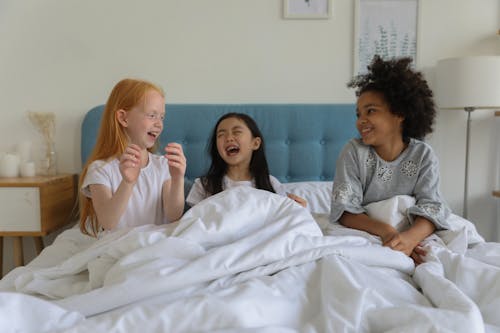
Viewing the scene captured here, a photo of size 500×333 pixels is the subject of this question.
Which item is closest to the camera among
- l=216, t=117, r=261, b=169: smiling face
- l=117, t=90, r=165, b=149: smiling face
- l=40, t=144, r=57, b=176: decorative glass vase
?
l=117, t=90, r=165, b=149: smiling face

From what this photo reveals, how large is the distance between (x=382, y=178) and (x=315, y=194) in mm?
503

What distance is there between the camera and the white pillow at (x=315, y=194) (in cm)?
184

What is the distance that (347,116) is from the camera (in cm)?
220

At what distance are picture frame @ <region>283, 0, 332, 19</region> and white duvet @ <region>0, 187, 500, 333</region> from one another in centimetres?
149

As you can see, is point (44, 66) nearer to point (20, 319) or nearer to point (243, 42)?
point (243, 42)

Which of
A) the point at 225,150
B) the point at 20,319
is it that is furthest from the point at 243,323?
the point at 225,150

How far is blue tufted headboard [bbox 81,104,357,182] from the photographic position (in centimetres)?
217

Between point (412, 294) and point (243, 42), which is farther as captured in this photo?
point (243, 42)

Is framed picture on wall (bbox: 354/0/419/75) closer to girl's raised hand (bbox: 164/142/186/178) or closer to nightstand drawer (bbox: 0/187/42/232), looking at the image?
girl's raised hand (bbox: 164/142/186/178)

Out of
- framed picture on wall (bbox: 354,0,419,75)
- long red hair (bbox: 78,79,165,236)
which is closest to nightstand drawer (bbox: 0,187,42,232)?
long red hair (bbox: 78,79,165,236)

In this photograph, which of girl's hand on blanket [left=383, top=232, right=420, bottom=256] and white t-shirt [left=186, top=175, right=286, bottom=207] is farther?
white t-shirt [left=186, top=175, right=286, bottom=207]

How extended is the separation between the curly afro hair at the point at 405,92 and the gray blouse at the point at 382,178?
6 cm

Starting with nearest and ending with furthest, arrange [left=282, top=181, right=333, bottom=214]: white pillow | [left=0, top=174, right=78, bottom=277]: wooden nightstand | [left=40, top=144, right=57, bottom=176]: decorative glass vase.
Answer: [left=282, top=181, right=333, bottom=214]: white pillow, [left=0, top=174, right=78, bottom=277]: wooden nightstand, [left=40, top=144, right=57, bottom=176]: decorative glass vase

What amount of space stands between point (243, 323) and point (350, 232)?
0.69m
